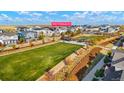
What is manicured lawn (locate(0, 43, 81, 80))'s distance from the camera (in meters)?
5.09

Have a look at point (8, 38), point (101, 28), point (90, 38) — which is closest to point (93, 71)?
point (90, 38)

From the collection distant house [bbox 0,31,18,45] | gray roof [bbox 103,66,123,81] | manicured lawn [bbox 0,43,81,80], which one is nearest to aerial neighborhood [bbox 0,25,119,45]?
distant house [bbox 0,31,18,45]

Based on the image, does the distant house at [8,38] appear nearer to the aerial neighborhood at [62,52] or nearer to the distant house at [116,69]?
the aerial neighborhood at [62,52]

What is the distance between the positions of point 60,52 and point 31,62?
47cm

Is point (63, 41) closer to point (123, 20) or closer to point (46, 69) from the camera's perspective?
point (46, 69)

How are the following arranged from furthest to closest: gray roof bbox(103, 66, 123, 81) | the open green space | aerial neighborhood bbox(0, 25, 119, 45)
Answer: the open green space
aerial neighborhood bbox(0, 25, 119, 45)
gray roof bbox(103, 66, 123, 81)

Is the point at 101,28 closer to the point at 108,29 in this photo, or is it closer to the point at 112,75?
the point at 108,29

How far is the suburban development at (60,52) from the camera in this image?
510cm

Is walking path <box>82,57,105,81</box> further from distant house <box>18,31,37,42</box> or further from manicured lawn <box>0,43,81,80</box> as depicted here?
distant house <box>18,31,37,42</box>

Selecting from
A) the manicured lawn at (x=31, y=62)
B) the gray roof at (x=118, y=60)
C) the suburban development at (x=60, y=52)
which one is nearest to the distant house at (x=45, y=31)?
the suburban development at (x=60, y=52)

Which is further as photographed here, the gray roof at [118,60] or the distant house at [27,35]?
the distant house at [27,35]

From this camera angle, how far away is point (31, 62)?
5.16m
